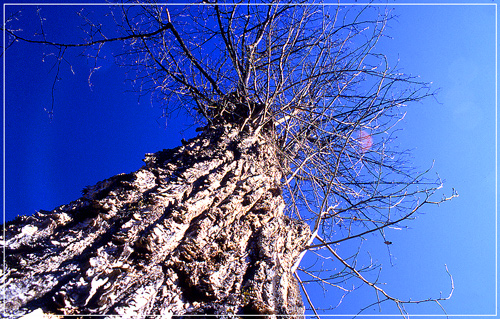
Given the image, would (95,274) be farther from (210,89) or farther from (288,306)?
(210,89)

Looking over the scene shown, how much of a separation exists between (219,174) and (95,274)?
0.95 metres

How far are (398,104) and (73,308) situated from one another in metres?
2.92

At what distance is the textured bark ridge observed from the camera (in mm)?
998

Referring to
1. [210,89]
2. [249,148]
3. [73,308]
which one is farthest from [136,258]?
[210,89]

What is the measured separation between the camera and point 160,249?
1.24 m

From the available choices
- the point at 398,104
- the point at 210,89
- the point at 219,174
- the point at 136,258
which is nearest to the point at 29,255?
the point at 136,258

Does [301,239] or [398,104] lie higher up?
[398,104]

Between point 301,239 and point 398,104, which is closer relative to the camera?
point 301,239

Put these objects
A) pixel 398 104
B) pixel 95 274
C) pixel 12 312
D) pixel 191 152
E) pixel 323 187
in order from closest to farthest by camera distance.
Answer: pixel 12 312 < pixel 95 274 < pixel 191 152 < pixel 398 104 < pixel 323 187

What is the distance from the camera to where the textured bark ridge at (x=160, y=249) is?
1.00 metres

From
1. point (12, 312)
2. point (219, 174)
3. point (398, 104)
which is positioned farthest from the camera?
point (398, 104)

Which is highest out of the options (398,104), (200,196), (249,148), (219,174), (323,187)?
(398,104)

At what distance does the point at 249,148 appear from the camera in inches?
90.7

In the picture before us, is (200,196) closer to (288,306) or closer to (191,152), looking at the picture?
(191,152)
